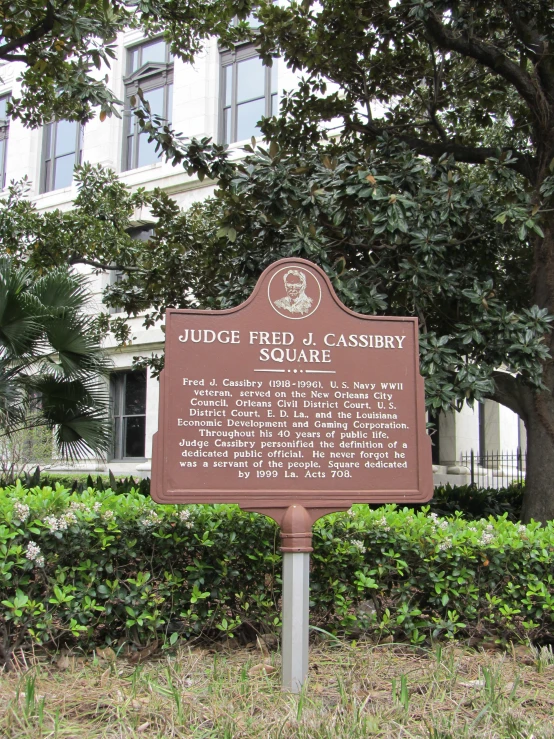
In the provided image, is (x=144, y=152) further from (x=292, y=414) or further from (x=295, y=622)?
(x=295, y=622)

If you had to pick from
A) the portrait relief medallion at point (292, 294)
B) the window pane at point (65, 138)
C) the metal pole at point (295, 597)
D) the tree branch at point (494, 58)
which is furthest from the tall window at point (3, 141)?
the metal pole at point (295, 597)

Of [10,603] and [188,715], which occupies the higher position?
[10,603]

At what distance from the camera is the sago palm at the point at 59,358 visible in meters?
9.44

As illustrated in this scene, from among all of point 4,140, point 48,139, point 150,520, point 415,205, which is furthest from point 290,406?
point 4,140

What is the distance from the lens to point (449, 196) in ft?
24.8

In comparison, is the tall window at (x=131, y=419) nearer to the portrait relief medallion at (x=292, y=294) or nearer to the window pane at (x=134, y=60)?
the window pane at (x=134, y=60)

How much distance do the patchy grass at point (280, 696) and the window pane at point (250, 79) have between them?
1932 cm

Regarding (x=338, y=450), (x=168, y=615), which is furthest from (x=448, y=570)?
(x=168, y=615)

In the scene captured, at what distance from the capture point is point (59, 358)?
33.7ft

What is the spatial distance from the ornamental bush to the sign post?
914 mm

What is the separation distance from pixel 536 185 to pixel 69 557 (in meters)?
6.84

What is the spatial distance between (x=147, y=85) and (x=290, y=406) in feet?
70.4

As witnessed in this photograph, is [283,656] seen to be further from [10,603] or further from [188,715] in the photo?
[10,603]

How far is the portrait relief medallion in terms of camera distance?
4832mm
